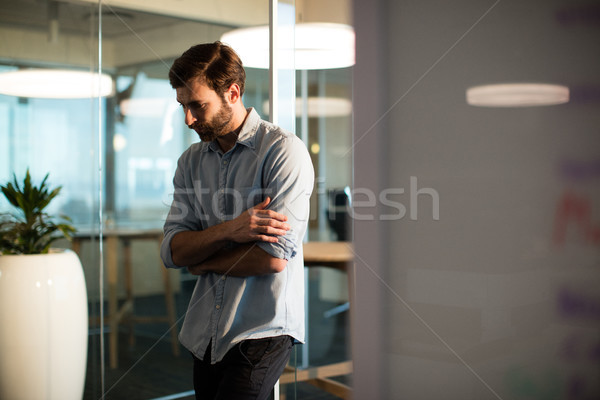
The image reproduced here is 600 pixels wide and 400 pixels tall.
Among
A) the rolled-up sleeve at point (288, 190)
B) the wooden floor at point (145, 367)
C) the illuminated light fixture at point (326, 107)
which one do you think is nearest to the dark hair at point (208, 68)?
the rolled-up sleeve at point (288, 190)

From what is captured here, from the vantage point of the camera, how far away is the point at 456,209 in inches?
79.5

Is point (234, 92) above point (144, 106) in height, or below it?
below

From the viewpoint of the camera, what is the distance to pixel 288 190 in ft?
5.54

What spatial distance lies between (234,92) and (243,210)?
388 millimetres

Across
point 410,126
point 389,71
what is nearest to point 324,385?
point 410,126

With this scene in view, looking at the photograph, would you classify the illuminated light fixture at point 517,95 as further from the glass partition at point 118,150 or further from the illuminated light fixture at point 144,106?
the illuminated light fixture at point 144,106

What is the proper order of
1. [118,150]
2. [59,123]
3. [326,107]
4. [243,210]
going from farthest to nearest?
[59,123] → [118,150] → [326,107] → [243,210]

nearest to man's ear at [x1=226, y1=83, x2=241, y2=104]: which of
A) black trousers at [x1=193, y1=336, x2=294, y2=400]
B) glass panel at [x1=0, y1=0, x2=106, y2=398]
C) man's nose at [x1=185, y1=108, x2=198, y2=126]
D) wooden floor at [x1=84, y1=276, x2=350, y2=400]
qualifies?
man's nose at [x1=185, y1=108, x2=198, y2=126]

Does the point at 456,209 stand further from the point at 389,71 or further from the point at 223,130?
the point at 223,130

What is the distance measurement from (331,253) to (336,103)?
0.61 meters

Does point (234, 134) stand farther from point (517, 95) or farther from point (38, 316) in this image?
point (38, 316)

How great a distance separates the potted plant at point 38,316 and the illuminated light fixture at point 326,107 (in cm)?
170

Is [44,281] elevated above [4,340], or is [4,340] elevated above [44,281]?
[44,281]

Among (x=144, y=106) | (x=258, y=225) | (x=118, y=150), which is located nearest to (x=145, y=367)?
(x=118, y=150)
